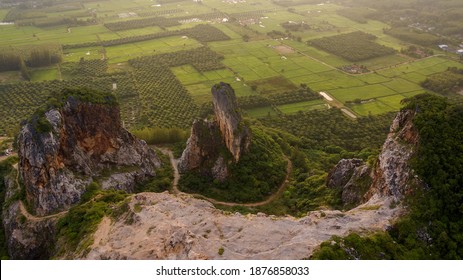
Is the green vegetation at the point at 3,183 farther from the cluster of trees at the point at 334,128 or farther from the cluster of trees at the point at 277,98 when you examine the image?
the cluster of trees at the point at 277,98

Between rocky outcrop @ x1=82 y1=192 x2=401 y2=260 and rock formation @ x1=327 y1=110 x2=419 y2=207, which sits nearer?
rocky outcrop @ x1=82 y1=192 x2=401 y2=260

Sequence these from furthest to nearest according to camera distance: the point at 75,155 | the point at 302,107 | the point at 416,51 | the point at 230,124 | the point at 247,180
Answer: the point at 416,51 → the point at 302,107 → the point at 230,124 → the point at 247,180 → the point at 75,155

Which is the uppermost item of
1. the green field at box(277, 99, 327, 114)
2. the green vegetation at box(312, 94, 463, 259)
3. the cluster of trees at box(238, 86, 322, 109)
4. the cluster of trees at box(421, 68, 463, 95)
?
the green vegetation at box(312, 94, 463, 259)

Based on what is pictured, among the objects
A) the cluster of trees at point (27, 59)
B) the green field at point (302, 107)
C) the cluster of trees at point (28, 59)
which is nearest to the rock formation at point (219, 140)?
the green field at point (302, 107)

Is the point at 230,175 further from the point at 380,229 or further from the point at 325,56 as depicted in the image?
the point at 325,56

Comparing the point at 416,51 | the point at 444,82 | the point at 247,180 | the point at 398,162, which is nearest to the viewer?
the point at 398,162

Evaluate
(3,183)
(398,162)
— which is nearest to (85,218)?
(3,183)

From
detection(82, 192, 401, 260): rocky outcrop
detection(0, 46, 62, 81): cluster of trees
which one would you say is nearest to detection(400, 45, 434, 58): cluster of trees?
detection(82, 192, 401, 260): rocky outcrop

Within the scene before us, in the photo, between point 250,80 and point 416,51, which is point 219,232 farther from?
point 416,51

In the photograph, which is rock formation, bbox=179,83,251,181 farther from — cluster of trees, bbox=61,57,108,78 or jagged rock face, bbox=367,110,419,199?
cluster of trees, bbox=61,57,108,78
